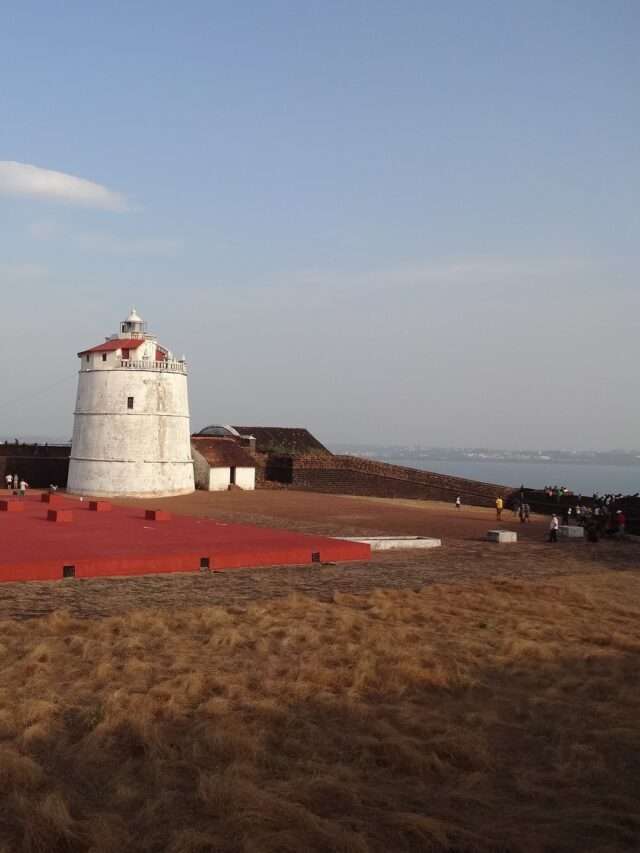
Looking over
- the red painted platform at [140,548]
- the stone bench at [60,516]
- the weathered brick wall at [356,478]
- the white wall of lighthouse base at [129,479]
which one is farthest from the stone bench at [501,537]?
the weathered brick wall at [356,478]

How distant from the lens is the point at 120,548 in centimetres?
1864

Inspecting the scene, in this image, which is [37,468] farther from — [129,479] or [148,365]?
[148,365]

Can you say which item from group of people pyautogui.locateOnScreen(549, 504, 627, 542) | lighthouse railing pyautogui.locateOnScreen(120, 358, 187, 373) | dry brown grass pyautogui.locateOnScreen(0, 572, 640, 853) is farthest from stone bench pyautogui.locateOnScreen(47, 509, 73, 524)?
lighthouse railing pyautogui.locateOnScreen(120, 358, 187, 373)

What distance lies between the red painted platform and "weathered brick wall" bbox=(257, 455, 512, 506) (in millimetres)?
18994

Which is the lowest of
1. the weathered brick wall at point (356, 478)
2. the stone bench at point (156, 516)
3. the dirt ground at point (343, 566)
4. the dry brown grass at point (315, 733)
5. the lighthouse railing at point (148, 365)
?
the dry brown grass at point (315, 733)

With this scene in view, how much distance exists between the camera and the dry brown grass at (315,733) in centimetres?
A: 602

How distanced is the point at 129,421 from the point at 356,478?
12327mm

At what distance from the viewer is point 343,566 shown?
1938 cm

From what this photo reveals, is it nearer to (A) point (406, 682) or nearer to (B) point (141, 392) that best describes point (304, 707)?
(A) point (406, 682)

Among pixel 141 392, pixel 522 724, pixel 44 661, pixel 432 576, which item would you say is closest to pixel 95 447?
pixel 141 392

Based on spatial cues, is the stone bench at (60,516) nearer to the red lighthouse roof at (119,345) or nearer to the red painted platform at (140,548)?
the red painted platform at (140,548)

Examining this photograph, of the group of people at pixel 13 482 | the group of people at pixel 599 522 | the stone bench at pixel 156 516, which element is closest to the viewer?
the stone bench at pixel 156 516

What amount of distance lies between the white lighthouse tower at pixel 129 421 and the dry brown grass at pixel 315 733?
25.3 meters

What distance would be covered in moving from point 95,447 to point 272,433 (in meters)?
16.4
